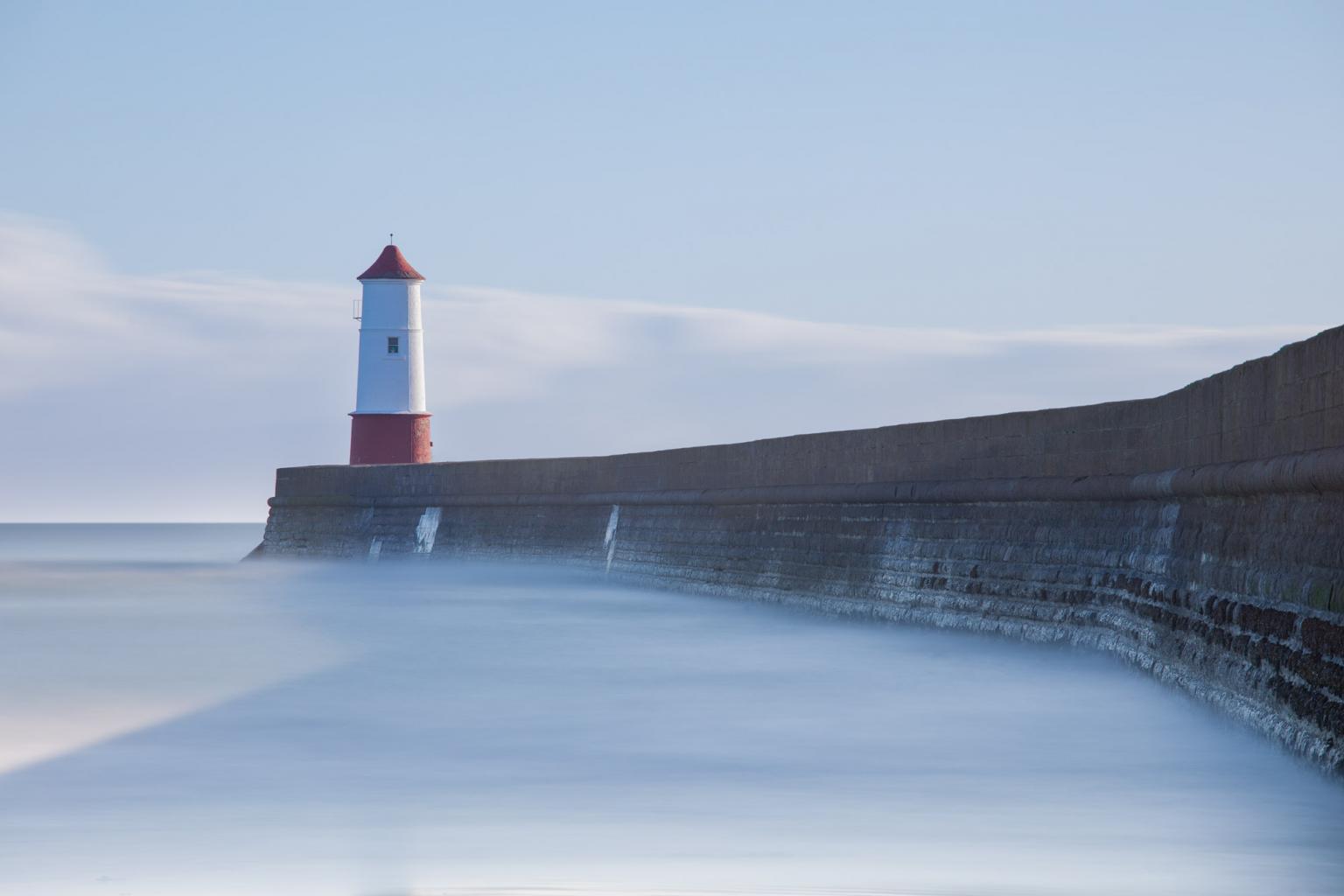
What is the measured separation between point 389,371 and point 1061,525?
17.9 m

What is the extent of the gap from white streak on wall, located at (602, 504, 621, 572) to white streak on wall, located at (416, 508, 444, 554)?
15.9 feet

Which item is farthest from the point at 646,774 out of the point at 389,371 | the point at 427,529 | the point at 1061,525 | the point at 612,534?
the point at 389,371

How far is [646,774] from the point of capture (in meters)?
6.38

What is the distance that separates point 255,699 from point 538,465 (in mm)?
12696

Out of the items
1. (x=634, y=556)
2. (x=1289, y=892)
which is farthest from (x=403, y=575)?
(x=1289, y=892)

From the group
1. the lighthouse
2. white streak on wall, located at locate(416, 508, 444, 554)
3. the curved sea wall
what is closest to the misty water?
the curved sea wall

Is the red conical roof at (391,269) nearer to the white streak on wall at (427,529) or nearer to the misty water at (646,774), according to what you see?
the white streak on wall at (427,529)

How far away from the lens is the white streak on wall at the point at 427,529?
24.2 m

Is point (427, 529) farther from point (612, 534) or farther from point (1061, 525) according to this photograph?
point (1061, 525)

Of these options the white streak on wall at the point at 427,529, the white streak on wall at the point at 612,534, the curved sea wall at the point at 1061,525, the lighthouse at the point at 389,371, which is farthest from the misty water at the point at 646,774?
the lighthouse at the point at 389,371

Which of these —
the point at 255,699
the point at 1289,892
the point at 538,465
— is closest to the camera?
the point at 1289,892

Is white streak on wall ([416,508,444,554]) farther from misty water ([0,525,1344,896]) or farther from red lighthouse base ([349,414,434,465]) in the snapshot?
misty water ([0,525,1344,896])

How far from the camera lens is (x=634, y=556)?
62.0 ft

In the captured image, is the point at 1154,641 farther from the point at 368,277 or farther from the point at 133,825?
the point at 368,277
